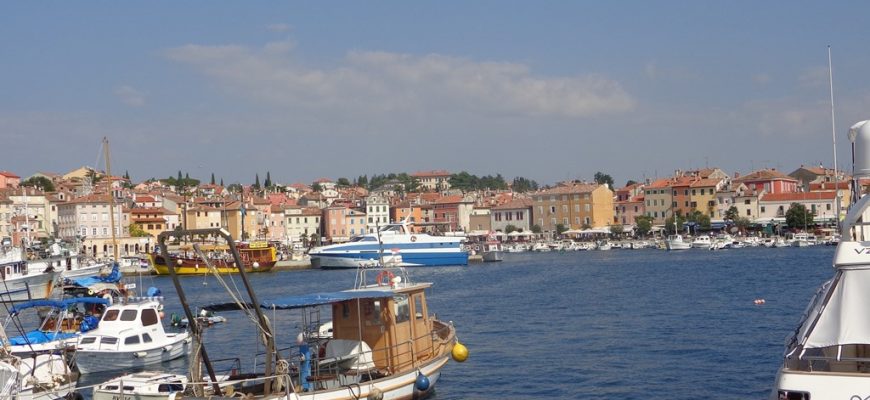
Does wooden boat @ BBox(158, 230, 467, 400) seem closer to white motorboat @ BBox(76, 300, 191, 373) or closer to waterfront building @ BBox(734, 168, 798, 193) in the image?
white motorboat @ BBox(76, 300, 191, 373)

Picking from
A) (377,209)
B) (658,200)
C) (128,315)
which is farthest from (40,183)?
(128,315)

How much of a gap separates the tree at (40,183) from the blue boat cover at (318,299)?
13329cm

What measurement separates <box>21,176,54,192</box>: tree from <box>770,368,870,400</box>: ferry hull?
142887 millimetres

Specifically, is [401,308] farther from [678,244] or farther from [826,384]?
[678,244]

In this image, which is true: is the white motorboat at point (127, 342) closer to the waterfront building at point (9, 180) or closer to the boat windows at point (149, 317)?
the boat windows at point (149, 317)

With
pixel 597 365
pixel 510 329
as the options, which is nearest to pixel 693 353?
pixel 597 365

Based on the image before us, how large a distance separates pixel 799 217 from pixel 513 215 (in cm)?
4614


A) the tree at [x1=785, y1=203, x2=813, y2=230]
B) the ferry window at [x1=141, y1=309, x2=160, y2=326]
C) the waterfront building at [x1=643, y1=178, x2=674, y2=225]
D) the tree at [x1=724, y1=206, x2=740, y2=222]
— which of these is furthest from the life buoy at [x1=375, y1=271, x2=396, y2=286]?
the waterfront building at [x1=643, y1=178, x2=674, y2=225]

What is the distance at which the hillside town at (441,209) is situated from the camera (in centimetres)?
12006

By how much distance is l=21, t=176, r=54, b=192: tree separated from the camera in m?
145

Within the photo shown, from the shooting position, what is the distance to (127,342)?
29.5m

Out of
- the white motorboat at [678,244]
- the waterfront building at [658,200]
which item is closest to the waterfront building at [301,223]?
the waterfront building at [658,200]

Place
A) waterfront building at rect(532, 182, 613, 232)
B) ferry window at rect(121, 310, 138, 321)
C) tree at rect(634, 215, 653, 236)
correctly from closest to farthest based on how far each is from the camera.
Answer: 1. ferry window at rect(121, 310, 138, 321)
2. tree at rect(634, 215, 653, 236)
3. waterfront building at rect(532, 182, 613, 232)

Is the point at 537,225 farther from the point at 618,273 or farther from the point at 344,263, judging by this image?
the point at 618,273
